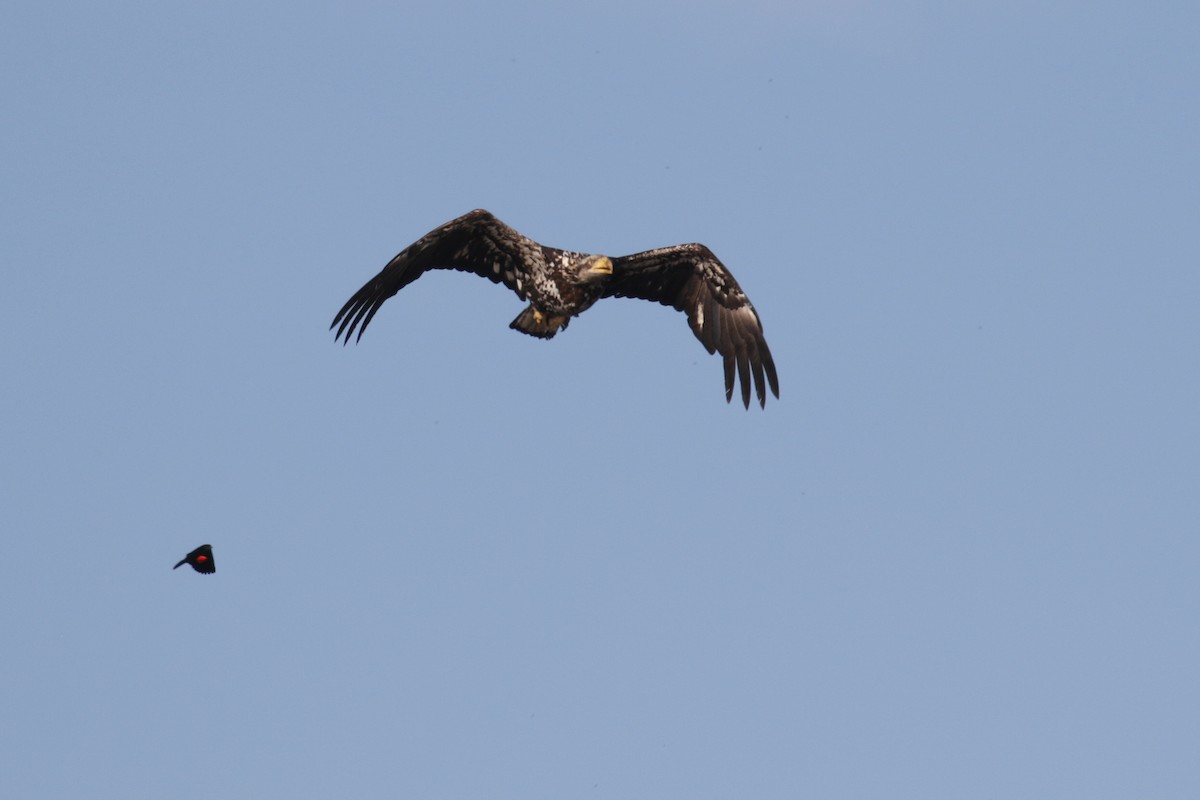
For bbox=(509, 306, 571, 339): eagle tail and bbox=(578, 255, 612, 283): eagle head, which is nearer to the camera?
bbox=(578, 255, 612, 283): eagle head

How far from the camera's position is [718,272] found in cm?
1638

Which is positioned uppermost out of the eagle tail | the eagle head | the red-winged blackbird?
the eagle head

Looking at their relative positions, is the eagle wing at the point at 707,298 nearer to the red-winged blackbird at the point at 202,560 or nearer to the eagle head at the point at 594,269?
the eagle head at the point at 594,269

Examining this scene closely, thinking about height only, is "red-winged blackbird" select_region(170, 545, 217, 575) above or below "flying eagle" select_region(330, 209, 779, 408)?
below

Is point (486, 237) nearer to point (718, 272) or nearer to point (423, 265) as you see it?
point (423, 265)

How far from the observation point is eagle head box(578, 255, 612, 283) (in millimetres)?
15773

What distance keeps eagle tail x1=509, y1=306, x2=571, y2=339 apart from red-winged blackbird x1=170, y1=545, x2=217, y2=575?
4661 mm

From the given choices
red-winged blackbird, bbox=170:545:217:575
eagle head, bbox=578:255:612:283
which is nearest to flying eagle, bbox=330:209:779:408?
eagle head, bbox=578:255:612:283

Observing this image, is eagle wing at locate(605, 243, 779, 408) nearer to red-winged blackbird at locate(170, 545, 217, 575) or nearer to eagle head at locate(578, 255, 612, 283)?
eagle head at locate(578, 255, 612, 283)

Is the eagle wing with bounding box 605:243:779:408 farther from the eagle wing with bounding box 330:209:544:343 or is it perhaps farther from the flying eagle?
the eagle wing with bounding box 330:209:544:343

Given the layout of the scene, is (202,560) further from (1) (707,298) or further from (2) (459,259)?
(1) (707,298)

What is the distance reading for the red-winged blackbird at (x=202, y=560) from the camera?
14578mm

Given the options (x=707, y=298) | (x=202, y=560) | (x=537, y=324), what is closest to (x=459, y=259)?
(x=537, y=324)

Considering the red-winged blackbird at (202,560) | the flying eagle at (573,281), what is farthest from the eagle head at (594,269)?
the red-winged blackbird at (202,560)
